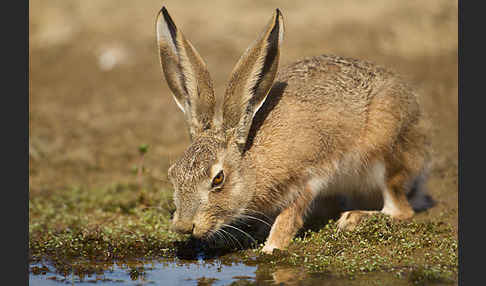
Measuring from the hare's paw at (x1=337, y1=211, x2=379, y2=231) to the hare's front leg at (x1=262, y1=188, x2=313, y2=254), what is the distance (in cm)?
44

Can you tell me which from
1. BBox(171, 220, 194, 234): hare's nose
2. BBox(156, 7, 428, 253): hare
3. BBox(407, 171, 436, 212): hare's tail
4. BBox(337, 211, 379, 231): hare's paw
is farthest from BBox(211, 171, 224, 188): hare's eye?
BBox(407, 171, 436, 212): hare's tail

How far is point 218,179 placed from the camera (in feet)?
17.0

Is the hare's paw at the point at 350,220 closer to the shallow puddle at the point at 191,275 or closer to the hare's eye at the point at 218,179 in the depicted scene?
the shallow puddle at the point at 191,275

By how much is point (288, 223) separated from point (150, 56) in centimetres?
761

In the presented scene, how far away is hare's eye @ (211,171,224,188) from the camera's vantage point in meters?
5.16

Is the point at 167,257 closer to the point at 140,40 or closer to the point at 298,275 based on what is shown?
the point at 298,275

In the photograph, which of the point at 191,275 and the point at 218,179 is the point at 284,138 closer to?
the point at 218,179

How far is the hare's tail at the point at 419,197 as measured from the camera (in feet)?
22.9

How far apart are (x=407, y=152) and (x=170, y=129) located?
452cm

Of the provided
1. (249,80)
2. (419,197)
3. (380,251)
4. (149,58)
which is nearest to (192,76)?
(249,80)

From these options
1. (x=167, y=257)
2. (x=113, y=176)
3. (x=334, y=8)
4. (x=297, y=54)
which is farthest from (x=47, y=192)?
(x=334, y=8)

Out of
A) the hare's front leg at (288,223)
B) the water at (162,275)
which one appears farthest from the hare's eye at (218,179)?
the hare's front leg at (288,223)

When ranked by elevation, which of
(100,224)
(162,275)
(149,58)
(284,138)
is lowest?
(162,275)

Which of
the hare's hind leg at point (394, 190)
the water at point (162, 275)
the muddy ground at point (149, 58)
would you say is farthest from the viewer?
the muddy ground at point (149, 58)
